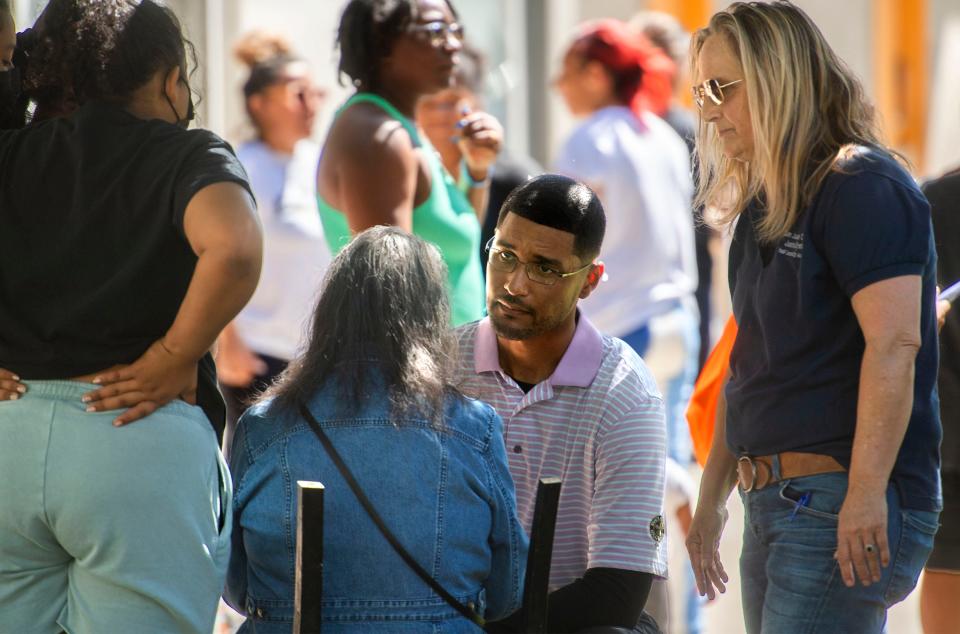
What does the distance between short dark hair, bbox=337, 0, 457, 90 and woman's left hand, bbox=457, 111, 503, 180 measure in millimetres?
282

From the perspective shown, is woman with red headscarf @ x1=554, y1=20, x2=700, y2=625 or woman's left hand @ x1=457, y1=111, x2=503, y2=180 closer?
woman's left hand @ x1=457, y1=111, x2=503, y2=180

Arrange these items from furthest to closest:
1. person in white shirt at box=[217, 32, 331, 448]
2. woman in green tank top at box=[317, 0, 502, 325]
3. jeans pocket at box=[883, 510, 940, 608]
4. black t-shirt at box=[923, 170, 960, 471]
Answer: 1. person in white shirt at box=[217, 32, 331, 448]
2. woman in green tank top at box=[317, 0, 502, 325]
3. black t-shirt at box=[923, 170, 960, 471]
4. jeans pocket at box=[883, 510, 940, 608]

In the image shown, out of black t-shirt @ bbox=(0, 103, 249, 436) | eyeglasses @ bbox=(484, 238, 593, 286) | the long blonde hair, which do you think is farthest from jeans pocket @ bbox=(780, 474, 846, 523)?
black t-shirt @ bbox=(0, 103, 249, 436)

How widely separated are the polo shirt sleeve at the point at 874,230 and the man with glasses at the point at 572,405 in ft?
1.73

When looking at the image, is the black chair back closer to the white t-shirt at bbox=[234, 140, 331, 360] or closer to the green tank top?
the green tank top

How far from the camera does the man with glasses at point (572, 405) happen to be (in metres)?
2.65

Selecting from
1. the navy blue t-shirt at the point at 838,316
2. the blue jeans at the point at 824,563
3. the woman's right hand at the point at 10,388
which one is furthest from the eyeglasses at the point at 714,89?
the woman's right hand at the point at 10,388

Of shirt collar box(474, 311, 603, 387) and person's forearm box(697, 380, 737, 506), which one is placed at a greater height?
shirt collar box(474, 311, 603, 387)

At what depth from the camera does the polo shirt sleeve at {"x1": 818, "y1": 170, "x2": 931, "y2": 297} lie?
7.75 ft

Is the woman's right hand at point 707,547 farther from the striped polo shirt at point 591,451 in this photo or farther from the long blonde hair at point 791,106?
the long blonde hair at point 791,106

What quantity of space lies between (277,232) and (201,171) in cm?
293

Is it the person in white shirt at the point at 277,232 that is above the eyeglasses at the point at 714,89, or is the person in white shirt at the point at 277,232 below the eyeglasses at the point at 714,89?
below

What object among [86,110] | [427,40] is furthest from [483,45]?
[86,110]

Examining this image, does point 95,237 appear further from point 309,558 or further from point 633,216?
point 633,216
